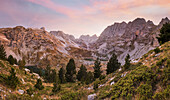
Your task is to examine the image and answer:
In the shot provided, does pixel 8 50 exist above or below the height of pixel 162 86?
above

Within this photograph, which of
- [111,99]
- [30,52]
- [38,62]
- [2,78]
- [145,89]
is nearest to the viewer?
[145,89]

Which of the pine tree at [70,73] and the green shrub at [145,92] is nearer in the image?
the green shrub at [145,92]

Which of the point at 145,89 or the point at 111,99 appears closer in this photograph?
the point at 145,89

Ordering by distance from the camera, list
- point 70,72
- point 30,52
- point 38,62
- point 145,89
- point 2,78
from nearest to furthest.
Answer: point 145,89 → point 2,78 → point 70,72 → point 38,62 → point 30,52

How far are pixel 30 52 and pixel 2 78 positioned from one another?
213 m

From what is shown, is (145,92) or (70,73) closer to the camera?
(145,92)

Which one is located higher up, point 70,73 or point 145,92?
point 145,92

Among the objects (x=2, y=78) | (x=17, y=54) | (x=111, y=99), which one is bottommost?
(x=111, y=99)

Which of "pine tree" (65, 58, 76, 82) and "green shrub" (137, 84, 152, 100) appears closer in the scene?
"green shrub" (137, 84, 152, 100)

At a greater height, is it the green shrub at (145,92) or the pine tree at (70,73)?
the green shrub at (145,92)

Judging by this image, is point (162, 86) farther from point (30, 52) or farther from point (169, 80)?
point (30, 52)

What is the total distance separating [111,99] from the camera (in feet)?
32.1

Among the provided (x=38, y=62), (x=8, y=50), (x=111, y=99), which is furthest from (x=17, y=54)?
(x=111, y=99)

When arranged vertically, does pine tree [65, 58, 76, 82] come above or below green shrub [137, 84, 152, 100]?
below
